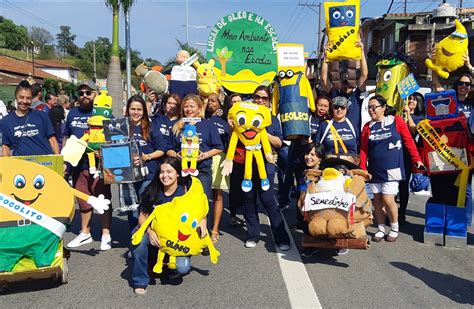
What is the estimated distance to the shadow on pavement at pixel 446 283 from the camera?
11.8 feet

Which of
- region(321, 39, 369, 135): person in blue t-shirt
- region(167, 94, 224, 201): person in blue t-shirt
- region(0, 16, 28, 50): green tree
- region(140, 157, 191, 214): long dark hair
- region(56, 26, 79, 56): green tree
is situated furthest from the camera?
region(56, 26, 79, 56): green tree

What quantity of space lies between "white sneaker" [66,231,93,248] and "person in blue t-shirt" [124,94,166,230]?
66 centimetres

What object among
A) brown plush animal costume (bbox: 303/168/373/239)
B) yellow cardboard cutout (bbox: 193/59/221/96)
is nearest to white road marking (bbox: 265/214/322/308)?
brown plush animal costume (bbox: 303/168/373/239)

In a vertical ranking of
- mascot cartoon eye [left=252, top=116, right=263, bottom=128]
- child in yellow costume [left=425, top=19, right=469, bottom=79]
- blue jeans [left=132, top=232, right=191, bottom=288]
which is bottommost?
blue jeans [left=132, top=232, right=191, bottom=288]

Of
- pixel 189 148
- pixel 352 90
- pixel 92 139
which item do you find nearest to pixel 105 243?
pixel 92 139

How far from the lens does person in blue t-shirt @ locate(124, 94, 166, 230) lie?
4660mm

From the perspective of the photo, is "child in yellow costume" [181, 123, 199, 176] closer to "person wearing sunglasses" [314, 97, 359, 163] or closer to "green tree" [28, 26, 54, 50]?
"person wearing sunglasses" [314, 97, 359, 163]

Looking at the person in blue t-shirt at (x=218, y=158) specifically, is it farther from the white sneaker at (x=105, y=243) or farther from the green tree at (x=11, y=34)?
the green tree at (x=11, y=34)

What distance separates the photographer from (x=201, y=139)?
4691mm

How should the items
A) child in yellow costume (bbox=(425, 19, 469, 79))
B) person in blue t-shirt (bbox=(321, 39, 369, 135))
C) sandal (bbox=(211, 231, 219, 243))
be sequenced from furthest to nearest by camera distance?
1. person in blue t-shirt (bbox=(321, 39, 369, 135))
2. child in yellow costume (bbox=(425, 19, 469, 79))
3. sandal (bbox=(211, 231, 219, 243))

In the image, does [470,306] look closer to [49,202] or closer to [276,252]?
[276,252]

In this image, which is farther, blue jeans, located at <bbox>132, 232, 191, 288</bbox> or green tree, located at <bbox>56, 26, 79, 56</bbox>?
green tree, located at <bbox>56, 26, 79, 56</bbox>

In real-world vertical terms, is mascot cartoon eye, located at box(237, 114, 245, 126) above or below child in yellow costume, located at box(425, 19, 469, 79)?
below

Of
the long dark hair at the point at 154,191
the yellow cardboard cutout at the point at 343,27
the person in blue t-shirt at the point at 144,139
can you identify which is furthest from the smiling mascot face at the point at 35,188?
the yellow cardboard cutout at the point at 343,27
